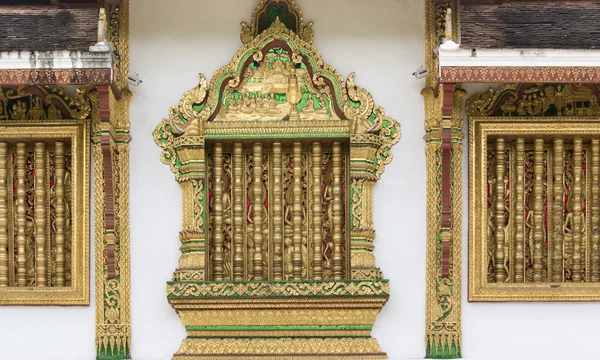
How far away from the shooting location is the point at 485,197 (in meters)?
12.6

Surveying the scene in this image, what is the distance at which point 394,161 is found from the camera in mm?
12773

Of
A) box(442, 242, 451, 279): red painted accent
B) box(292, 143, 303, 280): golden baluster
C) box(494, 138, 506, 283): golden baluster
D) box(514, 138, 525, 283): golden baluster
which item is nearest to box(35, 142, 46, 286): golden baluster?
box(292, 143, 303, 280): golden baluster

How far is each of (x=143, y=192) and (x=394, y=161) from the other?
2467mm

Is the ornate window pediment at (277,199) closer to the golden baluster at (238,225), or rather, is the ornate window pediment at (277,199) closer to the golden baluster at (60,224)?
the golden baluster at (238,225)

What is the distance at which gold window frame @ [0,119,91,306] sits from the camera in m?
12.5

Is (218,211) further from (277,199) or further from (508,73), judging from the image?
(508,73)

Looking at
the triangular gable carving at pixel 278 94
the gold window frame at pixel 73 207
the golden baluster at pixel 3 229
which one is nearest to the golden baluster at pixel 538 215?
the triangular gable carving at pixel 278 94

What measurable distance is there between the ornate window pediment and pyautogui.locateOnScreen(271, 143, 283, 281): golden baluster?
1 cm

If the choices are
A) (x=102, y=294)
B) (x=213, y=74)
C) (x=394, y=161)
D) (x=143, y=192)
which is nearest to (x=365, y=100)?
(x=394, y=161)

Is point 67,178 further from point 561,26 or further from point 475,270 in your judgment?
point 561,26

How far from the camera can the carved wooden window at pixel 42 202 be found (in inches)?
496

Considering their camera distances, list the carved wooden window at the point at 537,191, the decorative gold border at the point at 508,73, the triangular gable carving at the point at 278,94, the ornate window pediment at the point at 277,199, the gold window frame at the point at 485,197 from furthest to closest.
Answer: the triangular gable carving at the point at 278,94 < the carved wooden window at the point at 537,191 < the gold window frame at the point at 485,197 < the ornate window pediment at the point at 277,199 < the decorative gold border at the point at 508,73

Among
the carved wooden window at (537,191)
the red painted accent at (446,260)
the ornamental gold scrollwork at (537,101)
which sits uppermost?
the ornamental gold scrollwork at (537,101)

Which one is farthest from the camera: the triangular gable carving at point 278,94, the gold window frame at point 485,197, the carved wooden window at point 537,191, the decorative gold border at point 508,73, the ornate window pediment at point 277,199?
the triangular gable carving at point 278,94
